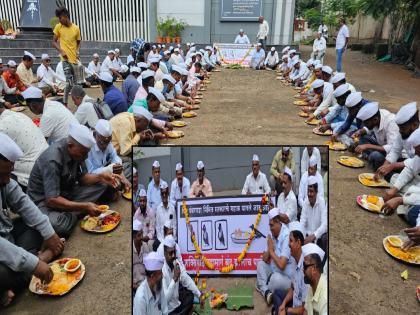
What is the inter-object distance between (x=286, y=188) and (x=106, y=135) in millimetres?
3168

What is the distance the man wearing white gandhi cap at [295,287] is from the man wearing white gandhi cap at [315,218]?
0.11 feet

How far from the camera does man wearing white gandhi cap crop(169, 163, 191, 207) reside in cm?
131

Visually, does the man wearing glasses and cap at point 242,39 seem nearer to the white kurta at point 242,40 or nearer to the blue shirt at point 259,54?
the white kurta at point 242,40

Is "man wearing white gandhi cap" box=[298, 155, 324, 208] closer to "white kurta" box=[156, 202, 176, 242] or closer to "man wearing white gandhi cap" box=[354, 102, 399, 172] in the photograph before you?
"white kurta" box=[156, 202, 176, 242]

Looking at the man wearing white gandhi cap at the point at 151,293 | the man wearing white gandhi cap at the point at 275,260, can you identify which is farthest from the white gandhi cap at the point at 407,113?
the man wearing white gandhi cap at the point at 151,293

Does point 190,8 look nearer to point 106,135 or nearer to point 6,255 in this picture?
point 106,135

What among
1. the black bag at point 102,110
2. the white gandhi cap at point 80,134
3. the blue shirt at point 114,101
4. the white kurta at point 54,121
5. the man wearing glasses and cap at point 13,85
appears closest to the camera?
the white gandhi cap at point 80,134

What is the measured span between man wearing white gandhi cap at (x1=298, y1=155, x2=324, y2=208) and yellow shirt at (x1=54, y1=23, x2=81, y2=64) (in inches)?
277

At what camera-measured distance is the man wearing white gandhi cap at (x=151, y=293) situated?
4.25ft

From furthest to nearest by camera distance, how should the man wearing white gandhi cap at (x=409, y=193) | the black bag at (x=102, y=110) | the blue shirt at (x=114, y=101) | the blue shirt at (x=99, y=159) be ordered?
the blue shirt at (x=114, y=101) → the black bag at (x=102, y=110) → the blue shirt at (x=99, y=159) → the man wearing white gandhi cap at (x=409, y=193)

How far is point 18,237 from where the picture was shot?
2988mm

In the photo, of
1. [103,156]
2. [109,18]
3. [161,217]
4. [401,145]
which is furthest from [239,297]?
[109,18]

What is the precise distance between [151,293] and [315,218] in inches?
27.6

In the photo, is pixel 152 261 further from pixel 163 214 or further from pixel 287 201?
pixel 287 201
